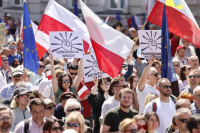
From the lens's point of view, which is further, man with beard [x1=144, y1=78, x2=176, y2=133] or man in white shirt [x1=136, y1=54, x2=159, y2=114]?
man in white shirt [x1=136, y1=54, x2=159, y2=114]

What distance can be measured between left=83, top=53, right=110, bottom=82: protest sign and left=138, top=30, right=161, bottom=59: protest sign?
820mm

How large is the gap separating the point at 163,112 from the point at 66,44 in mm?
2395

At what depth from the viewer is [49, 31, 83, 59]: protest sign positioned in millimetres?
8234

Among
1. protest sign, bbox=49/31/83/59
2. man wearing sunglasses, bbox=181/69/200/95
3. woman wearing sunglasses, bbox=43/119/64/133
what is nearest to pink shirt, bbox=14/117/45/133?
woman wearing sunglasses, bbox=43/119/64/133

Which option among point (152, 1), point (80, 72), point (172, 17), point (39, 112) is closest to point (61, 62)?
point (80, 72)

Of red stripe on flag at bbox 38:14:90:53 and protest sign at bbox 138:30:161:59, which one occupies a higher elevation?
red stripe on flag at bbox 38:14:90:53

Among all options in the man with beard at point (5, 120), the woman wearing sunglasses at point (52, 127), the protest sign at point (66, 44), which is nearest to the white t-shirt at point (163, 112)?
the woman wearing sunglasses at point (52, 127)

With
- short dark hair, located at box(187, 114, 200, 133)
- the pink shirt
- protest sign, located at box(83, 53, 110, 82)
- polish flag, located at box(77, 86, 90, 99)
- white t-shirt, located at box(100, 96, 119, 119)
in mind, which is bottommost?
the pink shirt

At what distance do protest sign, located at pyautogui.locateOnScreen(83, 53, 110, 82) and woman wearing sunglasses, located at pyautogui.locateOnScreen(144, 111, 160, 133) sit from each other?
2033 millimetres

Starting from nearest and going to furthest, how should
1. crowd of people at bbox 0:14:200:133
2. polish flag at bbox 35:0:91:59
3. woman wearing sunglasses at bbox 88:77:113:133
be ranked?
crowd of people at bbox 0:14:200:133 < woman wearing sunglasses at bbox 88:77:113:133 < polish flag at bbox 35:0:91:59

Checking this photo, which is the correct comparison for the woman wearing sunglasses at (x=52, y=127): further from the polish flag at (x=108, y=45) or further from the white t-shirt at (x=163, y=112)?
the polish flag at (x=108, y=45)

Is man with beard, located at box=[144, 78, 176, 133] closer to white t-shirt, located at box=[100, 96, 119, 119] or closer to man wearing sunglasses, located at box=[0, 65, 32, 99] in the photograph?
white t-shirt, located at box=[100, 96, 119, 119]

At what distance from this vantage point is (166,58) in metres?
8.42

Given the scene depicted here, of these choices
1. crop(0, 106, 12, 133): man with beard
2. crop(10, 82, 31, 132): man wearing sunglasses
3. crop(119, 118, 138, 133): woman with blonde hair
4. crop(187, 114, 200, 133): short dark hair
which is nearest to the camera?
crop(187, 114, 200, 133): short dark hair
